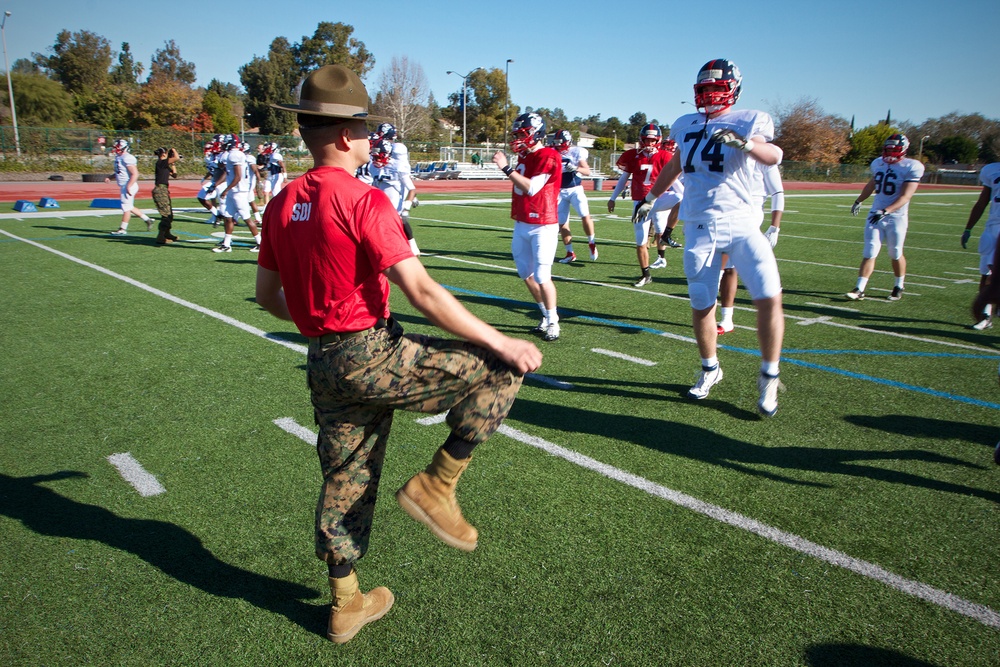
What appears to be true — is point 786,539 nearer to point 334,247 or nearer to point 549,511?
point 549,511

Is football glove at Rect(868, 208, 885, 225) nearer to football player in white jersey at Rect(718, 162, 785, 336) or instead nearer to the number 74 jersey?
the number 74 jersey

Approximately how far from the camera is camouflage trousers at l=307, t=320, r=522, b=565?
7.39 feet

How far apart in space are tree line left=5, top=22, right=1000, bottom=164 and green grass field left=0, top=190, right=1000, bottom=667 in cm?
4430

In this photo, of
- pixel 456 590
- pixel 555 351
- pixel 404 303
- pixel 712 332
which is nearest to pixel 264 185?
pixel 404 303

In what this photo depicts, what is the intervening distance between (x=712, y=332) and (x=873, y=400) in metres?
1.45

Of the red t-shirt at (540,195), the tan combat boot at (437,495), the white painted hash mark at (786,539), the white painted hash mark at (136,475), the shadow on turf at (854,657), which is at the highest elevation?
the red t-shirt at (540,195)

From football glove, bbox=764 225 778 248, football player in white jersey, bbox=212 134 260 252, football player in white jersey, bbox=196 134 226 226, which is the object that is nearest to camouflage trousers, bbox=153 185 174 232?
football player in white jersey, bbox=212 134 260 252

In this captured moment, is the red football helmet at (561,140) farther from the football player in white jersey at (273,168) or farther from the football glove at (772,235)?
the football player in white jersey at (273,168)

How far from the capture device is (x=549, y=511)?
3559 mm

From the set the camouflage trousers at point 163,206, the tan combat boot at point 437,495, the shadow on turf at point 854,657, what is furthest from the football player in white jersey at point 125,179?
the shadow on turf at point 854,657

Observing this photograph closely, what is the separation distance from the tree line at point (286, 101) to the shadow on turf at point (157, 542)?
46614 mm

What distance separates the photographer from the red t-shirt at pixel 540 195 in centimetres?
668

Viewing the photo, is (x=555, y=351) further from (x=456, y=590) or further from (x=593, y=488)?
(x=456, y=590)

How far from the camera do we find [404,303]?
8656 millimetres
